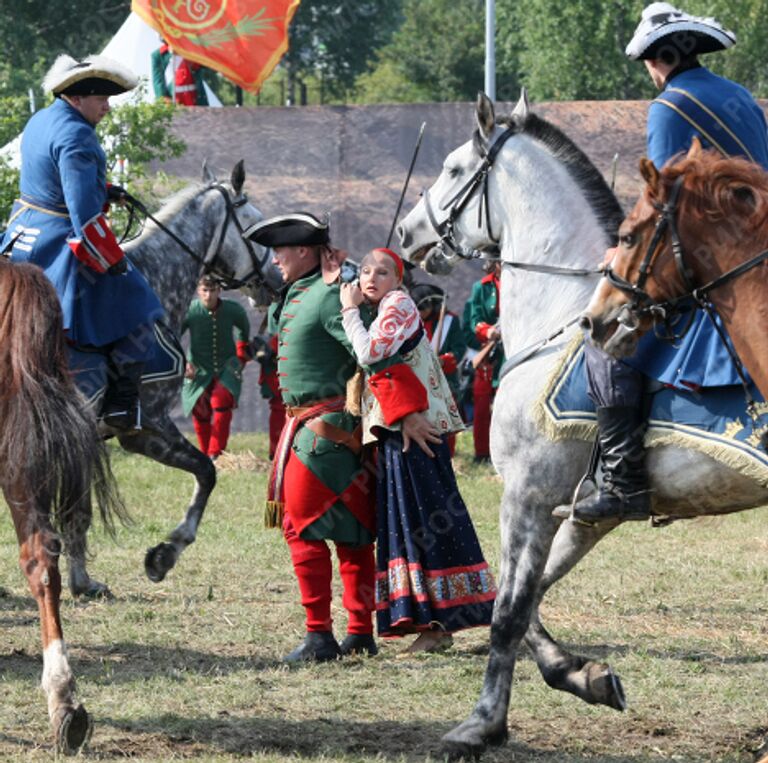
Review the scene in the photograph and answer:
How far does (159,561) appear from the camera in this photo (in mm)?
8016

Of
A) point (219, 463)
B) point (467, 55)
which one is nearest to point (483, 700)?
point (219, 463)

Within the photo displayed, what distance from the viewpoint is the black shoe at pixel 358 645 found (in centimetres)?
693

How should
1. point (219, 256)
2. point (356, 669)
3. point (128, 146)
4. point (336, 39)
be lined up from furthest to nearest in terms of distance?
1. point (336, 39)
2. point (128, 146)
3. point (219, 256)
4. point (356, 669)

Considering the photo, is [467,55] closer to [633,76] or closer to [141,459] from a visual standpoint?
[633,76]

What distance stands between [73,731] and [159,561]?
306 cm

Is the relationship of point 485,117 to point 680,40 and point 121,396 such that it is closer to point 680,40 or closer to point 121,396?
point 680,40

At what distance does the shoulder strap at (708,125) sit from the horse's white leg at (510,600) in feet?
4.57

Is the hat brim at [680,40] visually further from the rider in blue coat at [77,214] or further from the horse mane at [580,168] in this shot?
the rider in blue coat at [77,214]

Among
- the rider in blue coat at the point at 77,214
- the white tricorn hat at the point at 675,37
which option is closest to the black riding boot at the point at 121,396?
the rider in blue coat at the point at 77,214

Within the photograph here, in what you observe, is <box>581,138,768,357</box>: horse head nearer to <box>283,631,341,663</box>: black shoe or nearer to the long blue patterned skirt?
the long blue patterned skirt

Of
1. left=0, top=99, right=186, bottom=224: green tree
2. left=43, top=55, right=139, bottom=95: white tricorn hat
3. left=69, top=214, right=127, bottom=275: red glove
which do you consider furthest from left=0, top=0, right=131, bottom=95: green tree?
left=69, top=214, right=127, bottom=275: red glove

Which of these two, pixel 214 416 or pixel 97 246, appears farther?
pixel 214 416

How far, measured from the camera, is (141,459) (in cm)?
1487

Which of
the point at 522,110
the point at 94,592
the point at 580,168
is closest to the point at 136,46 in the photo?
the point at 94,592
